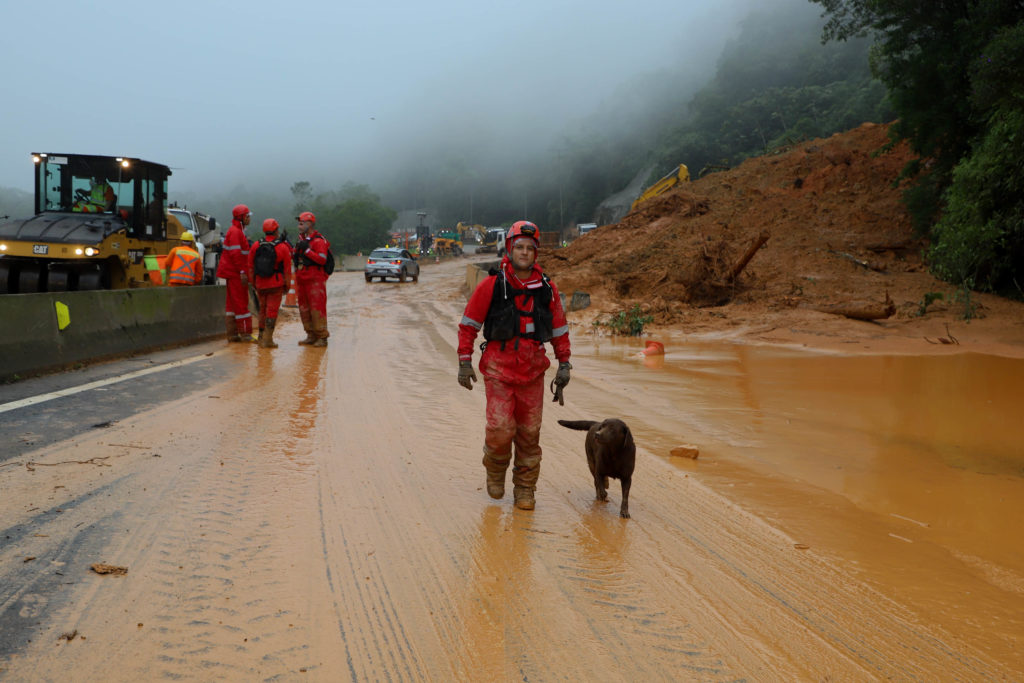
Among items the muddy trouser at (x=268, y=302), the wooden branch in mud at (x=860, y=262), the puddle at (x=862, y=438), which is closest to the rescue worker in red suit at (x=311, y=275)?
the muddy trouser at (x=268, y=302)

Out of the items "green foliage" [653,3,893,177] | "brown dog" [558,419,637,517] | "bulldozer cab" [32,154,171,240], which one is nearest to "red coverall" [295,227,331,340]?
"bulldozer cab" [32,154,171,240]

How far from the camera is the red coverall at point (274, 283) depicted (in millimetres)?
13055

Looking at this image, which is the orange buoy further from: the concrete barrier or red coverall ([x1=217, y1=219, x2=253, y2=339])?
the concrete barrier

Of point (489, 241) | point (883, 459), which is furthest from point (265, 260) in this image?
point (489, 241)

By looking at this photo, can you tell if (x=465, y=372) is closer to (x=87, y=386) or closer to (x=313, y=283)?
(x=87, y=386)

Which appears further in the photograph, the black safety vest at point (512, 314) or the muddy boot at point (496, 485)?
the muddy boot at point (496, 485)

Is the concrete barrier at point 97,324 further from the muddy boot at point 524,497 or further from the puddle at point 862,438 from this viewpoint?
the puddle at point 862,438

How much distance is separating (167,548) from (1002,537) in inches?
199

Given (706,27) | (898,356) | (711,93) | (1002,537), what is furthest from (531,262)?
(706,27)

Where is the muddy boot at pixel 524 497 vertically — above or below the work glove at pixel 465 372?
below

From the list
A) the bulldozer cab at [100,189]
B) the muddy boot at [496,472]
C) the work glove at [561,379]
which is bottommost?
the muddy boot at [496,472]

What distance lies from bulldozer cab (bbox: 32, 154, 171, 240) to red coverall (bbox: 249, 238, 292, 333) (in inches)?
149

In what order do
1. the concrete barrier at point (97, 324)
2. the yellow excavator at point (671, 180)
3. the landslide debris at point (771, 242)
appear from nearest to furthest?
the concrete barrier at point (97, 324)
the landslide debris at point (771, 242)
the yellow excavator at point (671, 180)

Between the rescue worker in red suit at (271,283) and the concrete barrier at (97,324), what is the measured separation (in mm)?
1536
